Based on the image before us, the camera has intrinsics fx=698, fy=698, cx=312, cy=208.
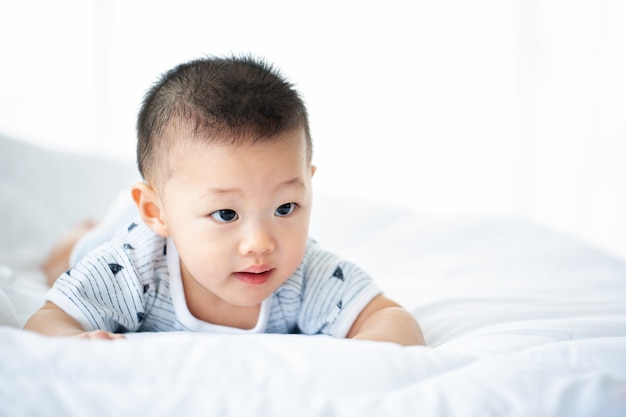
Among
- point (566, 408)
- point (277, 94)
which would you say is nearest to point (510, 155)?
point (277, 94)

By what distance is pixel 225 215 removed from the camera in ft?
3.43

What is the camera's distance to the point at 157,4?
3.21 meters

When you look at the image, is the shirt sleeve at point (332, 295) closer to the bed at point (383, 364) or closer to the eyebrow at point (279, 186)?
the bed at point (383, 364)

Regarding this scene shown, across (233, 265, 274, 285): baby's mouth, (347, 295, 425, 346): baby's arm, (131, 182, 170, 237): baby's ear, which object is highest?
(131, 182, 170, 237): baby's ear

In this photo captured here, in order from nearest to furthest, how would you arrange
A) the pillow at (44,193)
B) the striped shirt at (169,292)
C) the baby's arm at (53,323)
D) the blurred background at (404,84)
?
the baby's arm at (53,323), the striped shirt at (169,292), the pillow at (44,193), the blurred background at (404,84)

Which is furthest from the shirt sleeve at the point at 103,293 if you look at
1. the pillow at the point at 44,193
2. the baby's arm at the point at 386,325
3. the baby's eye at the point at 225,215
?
the pillow at the point at 44,193

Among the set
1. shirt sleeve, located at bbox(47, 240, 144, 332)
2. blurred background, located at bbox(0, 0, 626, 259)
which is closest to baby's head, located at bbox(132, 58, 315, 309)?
shirt sleeve, located at bbox(47, 240, 144, 332)

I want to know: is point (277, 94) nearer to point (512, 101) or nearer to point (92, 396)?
point (92, 396)

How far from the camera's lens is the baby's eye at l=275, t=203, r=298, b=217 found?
1.06 meters

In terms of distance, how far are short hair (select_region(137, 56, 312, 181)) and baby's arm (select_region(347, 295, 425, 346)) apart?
28cm

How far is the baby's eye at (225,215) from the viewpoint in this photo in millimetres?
1040

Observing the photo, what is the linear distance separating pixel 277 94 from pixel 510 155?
299 centimetres

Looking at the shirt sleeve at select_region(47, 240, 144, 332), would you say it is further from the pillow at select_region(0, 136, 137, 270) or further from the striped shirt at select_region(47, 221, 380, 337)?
the pillow at select_region(0, 136, 137, 270)

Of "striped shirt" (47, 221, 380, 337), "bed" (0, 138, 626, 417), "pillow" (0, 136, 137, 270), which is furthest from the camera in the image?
"pillow" (0, 136, 137, 270)
